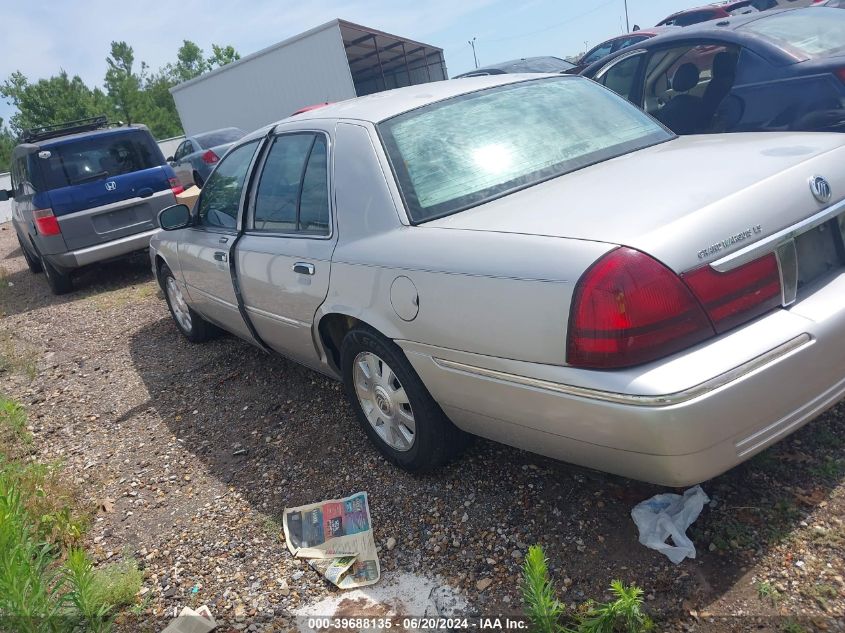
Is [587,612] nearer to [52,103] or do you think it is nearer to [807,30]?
[807,30]

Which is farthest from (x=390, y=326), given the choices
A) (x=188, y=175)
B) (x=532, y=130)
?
(x=188, y=175)

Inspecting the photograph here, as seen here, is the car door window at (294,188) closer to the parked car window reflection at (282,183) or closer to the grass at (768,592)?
the parked car window reflection at (282,183)

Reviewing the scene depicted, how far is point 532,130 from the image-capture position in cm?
317

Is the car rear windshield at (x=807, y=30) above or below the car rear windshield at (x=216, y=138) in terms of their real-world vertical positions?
above

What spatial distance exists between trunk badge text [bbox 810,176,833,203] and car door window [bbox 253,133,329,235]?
1962 millimetres

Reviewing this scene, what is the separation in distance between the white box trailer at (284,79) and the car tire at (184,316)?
51.1ft

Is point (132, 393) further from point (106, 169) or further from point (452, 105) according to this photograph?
point (106, 169)

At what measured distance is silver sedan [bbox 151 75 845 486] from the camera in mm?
2082

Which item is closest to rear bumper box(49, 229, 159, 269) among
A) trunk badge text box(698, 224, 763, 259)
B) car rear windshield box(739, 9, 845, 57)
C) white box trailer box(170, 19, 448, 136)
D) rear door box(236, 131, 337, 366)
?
rear door box(236, 131, 337, 366)

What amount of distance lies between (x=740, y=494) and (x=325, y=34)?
20725mm

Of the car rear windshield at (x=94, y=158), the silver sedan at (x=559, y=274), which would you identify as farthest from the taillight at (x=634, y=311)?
the car rear windshield at (x=94, y=158)

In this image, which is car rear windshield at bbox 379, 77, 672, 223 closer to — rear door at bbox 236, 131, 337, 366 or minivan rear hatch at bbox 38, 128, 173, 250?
rear door at bbox 236, 131, 337, 366

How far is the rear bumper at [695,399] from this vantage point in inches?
79.6

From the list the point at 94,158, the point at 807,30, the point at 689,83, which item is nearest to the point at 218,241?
the point at 689,83
